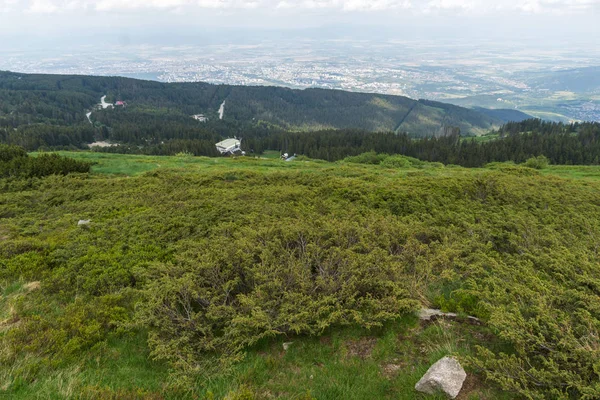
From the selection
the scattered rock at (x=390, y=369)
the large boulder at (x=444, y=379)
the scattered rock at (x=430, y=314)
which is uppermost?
the large boulder at (x=444, y=379)

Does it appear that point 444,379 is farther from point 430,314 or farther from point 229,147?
point 229,147

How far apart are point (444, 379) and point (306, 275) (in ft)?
11.5

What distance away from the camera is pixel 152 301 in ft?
22.6

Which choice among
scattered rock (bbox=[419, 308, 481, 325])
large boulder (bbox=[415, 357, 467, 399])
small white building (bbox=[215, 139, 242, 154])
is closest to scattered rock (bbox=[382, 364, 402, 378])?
large boulder (bbox=[415, 357, 467, 399])

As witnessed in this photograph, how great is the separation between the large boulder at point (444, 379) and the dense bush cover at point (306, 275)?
0.30 meters

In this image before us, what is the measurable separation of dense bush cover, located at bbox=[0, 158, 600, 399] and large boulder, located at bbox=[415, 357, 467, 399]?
0.30 metres

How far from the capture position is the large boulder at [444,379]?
189 inches

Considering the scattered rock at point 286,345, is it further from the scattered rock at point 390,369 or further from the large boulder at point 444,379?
the large boulder at point 444,379

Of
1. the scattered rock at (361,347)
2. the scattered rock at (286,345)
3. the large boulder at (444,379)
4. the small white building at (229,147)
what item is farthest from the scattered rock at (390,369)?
the small white building at (229,147)

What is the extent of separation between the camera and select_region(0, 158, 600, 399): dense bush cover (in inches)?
A: 215

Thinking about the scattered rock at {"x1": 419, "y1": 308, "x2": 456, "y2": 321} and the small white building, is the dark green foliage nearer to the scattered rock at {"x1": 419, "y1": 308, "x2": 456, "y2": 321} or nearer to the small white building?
the scattered rock at {"x1": 419, "y1": 308, "x2": 456, "y2": 321}

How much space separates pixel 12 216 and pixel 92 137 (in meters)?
133

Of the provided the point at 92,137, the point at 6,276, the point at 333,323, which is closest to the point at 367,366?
the point at 333,323

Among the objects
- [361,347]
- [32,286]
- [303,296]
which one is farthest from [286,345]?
[32,286]
